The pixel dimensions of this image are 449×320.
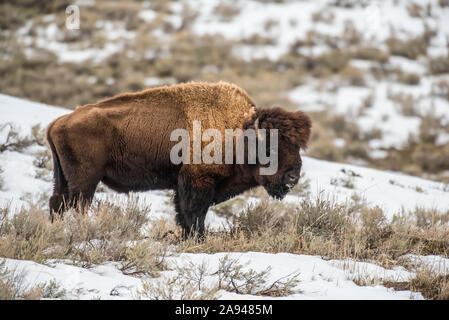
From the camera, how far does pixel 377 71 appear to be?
18.4 metres

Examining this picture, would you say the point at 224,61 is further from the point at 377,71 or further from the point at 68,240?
the point at 68,240

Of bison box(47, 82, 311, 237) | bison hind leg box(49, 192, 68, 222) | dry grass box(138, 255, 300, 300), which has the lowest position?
dry grass box(138, 255, 300, 300)

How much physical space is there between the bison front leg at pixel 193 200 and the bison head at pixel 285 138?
0.63 meters

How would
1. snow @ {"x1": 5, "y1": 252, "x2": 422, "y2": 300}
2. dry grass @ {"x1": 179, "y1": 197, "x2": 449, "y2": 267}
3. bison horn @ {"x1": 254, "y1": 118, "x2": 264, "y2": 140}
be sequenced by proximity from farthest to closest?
bison horn @ {"x1": 254, "y1": 118, "x2": 264, "y2": 140}
dry grass @ {"x1": 179, "y1": 197, "x2": 449, "y2": 267}
snow @ {"x1": 5, "y1": 252, "x2": 422, "y2": 300}

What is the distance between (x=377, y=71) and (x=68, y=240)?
16917mm

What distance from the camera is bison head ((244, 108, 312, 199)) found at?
16.5ft

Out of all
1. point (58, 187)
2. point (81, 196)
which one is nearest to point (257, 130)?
point (81, 196)

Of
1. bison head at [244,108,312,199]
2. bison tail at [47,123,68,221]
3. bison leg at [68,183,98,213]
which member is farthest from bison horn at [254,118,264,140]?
bison tail at [47,123,68,221]

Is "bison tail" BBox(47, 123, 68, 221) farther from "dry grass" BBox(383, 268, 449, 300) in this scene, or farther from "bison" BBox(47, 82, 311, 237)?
"dry grass" BBox(383, 268, 449, 300)

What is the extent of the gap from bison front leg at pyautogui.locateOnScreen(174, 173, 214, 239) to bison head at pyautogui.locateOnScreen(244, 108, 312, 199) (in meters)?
0.63

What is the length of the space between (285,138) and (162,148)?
1.40 meters

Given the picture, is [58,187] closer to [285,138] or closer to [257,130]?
[257,130]

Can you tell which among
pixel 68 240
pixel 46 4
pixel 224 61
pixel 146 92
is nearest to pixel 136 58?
pixel 224 61

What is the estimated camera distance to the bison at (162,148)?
4.81 meters
